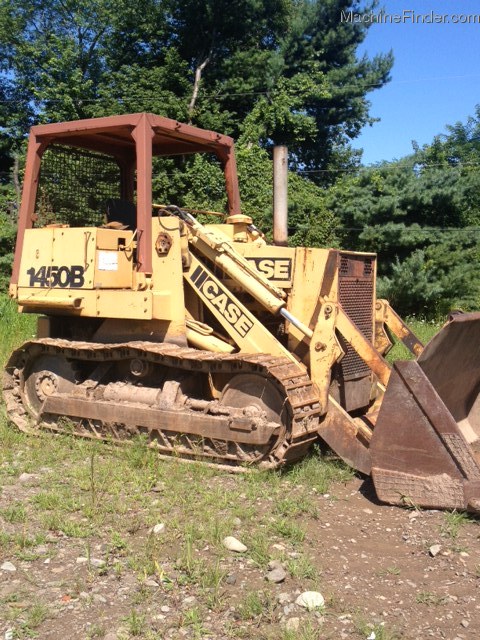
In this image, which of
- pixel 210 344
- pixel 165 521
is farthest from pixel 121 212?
pixel 165 521

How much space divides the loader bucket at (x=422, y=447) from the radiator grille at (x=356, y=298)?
114cm

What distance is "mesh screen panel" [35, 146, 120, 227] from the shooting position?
6965 mm

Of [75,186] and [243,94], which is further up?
[243,94]

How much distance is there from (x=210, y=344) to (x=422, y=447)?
80.9 inches

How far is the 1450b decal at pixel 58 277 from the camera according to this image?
20.4 feet

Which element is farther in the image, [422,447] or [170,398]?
[170,398]

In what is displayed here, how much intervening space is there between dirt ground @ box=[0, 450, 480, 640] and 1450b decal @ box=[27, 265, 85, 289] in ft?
7.26

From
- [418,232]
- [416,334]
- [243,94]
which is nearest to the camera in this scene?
[416,334]

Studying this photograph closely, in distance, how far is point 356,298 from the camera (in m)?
6.23

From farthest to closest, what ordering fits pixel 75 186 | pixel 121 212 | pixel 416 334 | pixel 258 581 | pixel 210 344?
pixel 416 334
pixel 75 186
pixel 121 212
pixel 210 344
pixel 258 581

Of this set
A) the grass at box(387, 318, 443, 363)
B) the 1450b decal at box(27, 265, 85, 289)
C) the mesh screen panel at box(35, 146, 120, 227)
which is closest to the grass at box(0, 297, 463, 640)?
the 1450b decal at box(27, 265, 85, 289)

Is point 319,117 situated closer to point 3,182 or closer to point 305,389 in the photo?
point 3,182

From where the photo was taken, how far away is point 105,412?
592 centimetres

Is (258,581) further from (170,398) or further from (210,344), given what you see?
(210,344)
